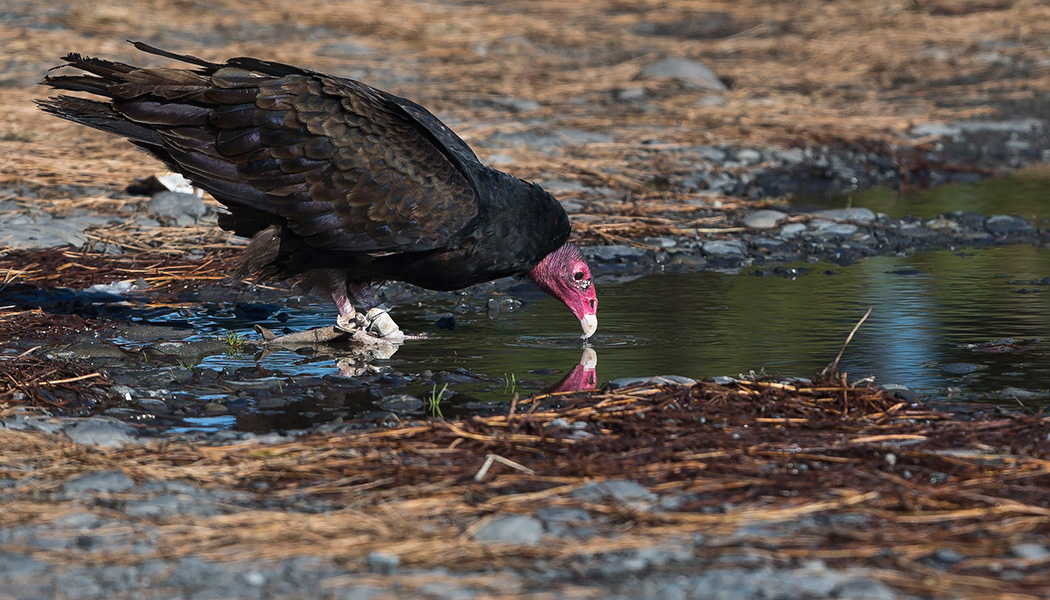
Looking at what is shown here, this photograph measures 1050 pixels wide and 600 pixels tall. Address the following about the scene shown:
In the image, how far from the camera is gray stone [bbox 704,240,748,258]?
7410mm

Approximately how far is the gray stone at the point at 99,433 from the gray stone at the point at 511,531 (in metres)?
1.29

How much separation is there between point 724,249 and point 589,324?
1.98 m

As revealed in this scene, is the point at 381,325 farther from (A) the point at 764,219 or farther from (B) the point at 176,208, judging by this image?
(A) the point at 764,219

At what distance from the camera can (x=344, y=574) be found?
2947mm

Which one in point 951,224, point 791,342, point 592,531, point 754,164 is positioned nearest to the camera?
point 592,531

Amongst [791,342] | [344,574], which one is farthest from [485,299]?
[344,574]

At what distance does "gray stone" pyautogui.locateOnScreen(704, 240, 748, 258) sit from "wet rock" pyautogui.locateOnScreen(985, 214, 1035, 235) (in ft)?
5.35

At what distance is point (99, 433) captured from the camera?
3932mm

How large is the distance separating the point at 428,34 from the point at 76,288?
24.8ft

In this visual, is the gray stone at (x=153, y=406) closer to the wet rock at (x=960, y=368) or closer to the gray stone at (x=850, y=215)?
the wet rock at (x=960, y=368)

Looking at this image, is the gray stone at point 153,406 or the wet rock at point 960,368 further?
the wet rock at point 960,368

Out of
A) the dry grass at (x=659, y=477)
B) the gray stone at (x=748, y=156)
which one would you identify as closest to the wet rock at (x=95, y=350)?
the dry grass at (x=659, y=477)

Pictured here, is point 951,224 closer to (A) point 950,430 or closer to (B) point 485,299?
(B) point 485,299

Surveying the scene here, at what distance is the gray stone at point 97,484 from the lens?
3434 mm
